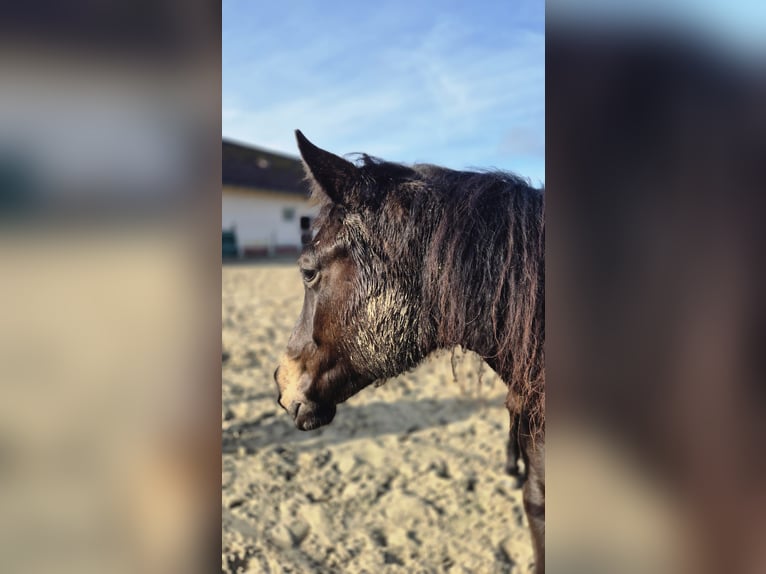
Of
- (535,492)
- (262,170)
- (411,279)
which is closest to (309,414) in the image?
(411,279)

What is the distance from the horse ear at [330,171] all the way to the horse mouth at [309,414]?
64 cm

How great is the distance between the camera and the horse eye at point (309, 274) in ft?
5.00

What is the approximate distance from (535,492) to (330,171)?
141 centimetres

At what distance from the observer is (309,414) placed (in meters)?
1.60

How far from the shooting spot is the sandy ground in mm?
2568
